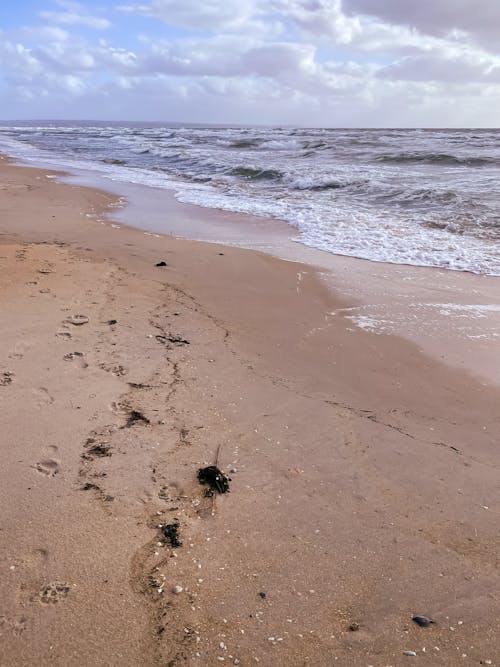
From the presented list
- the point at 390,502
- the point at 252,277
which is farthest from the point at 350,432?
the point at 252,277

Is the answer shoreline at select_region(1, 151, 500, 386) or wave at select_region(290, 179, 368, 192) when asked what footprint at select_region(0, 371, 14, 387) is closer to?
shoreline at select_region(1, 151, 500, 386)

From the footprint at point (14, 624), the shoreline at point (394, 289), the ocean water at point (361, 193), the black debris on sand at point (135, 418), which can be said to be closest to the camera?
the footprint at point (14, 624)

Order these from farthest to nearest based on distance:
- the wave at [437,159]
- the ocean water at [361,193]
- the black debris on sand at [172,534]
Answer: the wave at [437,159] < the ocean water at [361,193] < the black debris on sand at [172,534]

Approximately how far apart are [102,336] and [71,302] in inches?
34.6

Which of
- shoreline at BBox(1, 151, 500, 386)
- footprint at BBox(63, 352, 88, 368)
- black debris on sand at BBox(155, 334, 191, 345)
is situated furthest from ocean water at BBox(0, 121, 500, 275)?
footprint at BBox(63, 352, 88, 368)

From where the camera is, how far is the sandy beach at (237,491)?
6.31 ft

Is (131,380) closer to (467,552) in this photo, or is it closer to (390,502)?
(390,502)

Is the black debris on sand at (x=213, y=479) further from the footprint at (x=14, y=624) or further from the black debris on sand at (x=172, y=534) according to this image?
the footprint at (x=14, y=624)

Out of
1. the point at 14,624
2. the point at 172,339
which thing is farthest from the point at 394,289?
the point at 14,624

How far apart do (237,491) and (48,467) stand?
0.99 metres

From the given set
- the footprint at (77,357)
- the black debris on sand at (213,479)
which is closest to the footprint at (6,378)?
the footprint at (77,357)

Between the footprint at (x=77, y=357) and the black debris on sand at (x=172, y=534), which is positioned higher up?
the footprint at (x=77, y=357)

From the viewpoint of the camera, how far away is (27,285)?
527 centimetres

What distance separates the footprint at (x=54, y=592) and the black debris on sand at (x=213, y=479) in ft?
2.69
